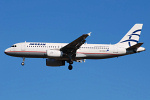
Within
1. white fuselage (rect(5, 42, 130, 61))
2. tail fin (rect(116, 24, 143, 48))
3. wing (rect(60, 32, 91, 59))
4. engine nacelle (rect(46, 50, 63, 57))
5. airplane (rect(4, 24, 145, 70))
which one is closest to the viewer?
wing (rect(60, 32, 91, 59))

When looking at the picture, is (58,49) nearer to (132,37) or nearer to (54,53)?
(54,53)

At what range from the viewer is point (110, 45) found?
63844 millimetres

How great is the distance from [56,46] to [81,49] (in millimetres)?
4509

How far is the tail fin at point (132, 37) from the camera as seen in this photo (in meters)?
65.6

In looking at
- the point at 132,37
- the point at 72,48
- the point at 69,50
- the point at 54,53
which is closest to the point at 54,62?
the point at 54,53

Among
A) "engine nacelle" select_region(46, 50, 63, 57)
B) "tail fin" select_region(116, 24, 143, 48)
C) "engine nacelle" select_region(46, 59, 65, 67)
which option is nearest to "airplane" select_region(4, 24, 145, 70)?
"engine nacelle" select_region(46, 50, 63, 57)

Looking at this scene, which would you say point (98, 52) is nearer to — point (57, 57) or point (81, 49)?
point (81, 49)

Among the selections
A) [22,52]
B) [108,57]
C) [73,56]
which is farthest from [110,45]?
[22,52]

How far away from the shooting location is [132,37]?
66.9 meters

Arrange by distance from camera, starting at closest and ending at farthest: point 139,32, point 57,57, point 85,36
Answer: point 85,36 < point 57,57 < point 139,32

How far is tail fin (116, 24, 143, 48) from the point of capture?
65.6 meters

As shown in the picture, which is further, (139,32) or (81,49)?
(139,32)

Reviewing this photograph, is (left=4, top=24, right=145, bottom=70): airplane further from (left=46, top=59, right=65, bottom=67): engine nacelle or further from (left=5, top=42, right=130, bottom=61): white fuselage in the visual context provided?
(left=46, top=59, right=65, bottom=67): engine nacelle

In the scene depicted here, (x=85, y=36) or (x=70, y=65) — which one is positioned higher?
(x=85, y=36)
